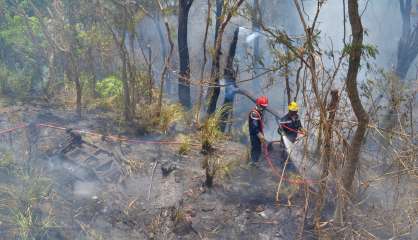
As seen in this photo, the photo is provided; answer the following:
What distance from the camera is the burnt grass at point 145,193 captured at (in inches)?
240

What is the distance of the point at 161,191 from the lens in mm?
7008

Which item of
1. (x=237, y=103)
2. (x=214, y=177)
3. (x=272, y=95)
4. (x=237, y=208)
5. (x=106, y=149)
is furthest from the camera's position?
(x=272, y=95)

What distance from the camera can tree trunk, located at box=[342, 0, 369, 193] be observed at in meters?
4.14

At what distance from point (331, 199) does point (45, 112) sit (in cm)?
695

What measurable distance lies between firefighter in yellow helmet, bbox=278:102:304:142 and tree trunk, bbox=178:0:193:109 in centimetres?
326

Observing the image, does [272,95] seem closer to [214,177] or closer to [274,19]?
[274,19]

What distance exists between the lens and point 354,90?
4.39 metres

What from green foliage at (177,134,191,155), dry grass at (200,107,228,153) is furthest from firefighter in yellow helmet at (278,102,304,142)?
green foliage at (177,134,191,155)

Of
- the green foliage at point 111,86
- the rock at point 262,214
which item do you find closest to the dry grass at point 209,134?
the rock at point 262,214

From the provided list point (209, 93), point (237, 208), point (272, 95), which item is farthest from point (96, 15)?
point (272, 95)

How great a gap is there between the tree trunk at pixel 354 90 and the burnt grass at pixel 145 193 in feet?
3.01

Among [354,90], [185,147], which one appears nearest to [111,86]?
[185,147]

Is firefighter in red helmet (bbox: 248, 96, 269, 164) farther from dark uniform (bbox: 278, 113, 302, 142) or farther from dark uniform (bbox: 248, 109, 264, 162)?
dark uniform (bbox: 278, 113, 302, 142)

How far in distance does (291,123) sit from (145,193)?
2.97 metres
